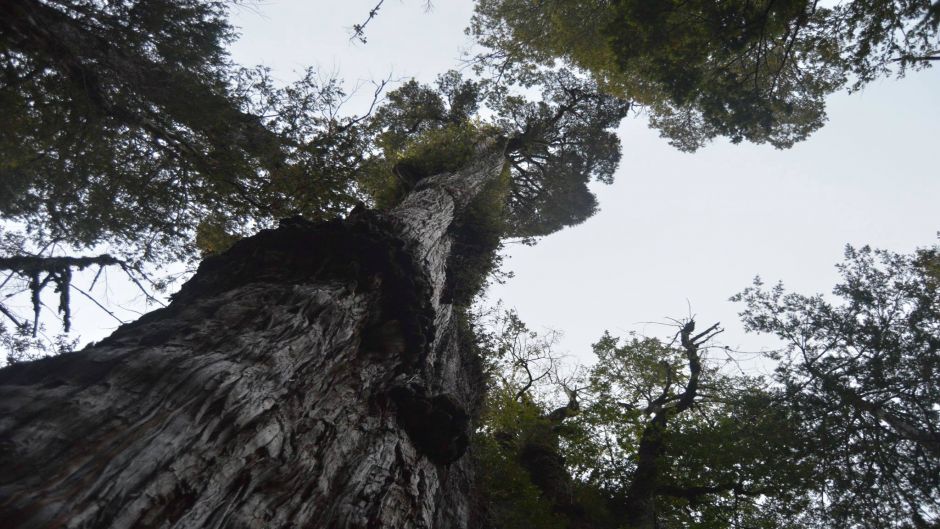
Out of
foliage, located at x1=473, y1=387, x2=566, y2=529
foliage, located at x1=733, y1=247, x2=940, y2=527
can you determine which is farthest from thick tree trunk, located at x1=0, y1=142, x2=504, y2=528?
foliage, located at x1=733, y1=247, x2=940, y2=527

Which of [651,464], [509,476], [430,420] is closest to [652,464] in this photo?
[651,464]

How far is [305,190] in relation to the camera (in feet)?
25.8

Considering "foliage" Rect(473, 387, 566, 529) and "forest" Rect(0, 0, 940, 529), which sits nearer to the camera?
"forest" Rect(0, 0, 940, 529)

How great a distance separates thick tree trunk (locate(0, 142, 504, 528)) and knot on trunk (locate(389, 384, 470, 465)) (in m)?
0.01

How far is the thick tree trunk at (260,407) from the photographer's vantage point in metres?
2.08

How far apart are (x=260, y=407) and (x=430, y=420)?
188 centimetres

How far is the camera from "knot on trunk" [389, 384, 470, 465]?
15.1 feet

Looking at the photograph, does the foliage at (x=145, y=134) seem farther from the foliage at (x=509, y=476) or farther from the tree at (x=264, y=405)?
the foliage at (x=509, y=476)

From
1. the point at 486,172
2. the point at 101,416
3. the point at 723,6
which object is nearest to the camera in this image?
the point at 101,416

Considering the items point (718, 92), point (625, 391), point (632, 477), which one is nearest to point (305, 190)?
point (718, 92)

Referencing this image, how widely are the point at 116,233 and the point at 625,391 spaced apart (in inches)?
407

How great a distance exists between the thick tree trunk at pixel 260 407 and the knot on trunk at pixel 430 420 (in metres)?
0.01

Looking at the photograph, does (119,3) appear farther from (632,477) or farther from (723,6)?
(632,477)

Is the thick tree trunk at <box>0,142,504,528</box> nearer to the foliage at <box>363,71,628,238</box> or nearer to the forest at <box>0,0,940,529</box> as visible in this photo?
the forest at <box>0,0,940,529</box>
